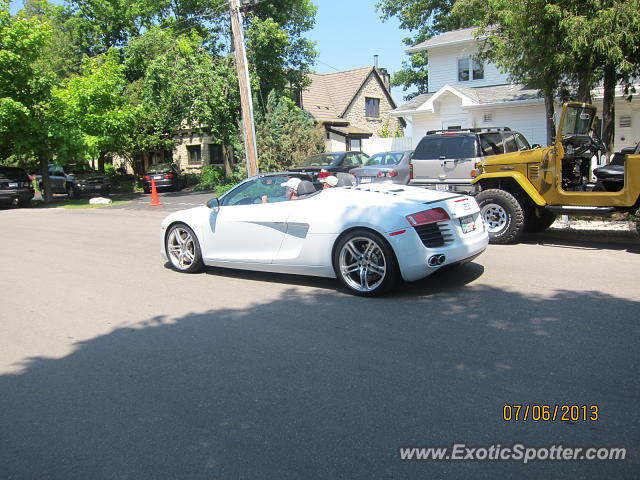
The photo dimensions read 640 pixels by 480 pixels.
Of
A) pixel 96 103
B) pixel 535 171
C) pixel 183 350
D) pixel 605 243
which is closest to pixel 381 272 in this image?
pixel 183 350

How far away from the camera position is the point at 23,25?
22703mm

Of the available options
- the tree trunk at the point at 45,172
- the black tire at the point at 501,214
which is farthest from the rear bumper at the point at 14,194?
the black tire at the point at 501,214

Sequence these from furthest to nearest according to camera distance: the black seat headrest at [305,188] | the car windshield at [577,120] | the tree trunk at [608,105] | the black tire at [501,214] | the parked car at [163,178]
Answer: the parked car at [163,178] < the tree trunk at [608,105] < the black tire at [501,214] < the car windshield at [577,120] < the black seat headrest at [305,188]

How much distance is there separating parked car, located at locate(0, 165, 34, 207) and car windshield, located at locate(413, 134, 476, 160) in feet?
62.3

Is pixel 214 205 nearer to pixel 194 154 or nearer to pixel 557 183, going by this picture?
pixel 557 183

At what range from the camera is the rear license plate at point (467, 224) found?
632 centimetres

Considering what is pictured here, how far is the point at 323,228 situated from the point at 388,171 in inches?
412

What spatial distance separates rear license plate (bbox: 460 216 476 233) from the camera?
249 inches

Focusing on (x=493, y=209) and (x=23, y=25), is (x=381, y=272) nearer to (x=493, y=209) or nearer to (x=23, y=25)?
(x=493, y=209)

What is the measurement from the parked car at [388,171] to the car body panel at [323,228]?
951 centimetres

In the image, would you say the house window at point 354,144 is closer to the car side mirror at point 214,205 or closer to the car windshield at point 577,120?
the car windshield at point 577,120

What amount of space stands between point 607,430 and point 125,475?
277 centimetres

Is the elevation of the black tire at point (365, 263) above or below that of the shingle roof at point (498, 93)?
below
